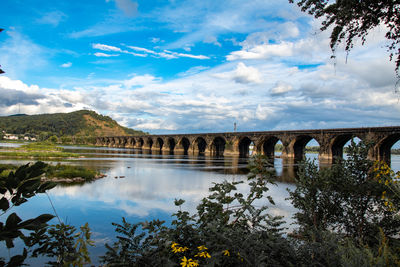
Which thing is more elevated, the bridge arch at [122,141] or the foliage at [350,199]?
the bridge arch at [122,141]

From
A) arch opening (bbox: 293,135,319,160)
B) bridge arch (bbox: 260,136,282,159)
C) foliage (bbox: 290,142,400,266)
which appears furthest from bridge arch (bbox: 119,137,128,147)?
foliage (bbox: 290,142,400,266)

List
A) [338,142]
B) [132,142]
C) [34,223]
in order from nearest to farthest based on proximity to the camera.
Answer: [34,223] → [338,142] → [132,142]

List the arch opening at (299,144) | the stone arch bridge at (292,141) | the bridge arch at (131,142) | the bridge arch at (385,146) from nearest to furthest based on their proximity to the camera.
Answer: the bridge arch at (385,146) < the stone arch bridge at (292,141) < the arch opening at (299,144) < the bridge arch at (131,142)

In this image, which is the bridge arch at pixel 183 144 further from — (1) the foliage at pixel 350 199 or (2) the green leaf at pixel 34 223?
(2) the green leaf at pixel 34 223

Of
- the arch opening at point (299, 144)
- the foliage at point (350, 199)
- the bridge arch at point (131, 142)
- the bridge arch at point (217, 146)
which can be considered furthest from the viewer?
the bridge arch at point (131, 142)

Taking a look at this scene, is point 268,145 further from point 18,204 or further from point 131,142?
point 131,142

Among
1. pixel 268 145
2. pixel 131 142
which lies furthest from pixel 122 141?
pixel 268 145

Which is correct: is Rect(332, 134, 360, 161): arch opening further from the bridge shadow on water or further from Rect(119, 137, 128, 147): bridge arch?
Rect(119, 137, 128, 147): bridge arch

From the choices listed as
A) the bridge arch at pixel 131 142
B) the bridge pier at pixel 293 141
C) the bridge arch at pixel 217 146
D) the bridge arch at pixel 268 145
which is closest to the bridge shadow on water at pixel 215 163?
the bridge pier at pixel 293 141

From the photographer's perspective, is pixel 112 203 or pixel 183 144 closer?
pixel 112 203

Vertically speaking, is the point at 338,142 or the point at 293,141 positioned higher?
the point at 293,141

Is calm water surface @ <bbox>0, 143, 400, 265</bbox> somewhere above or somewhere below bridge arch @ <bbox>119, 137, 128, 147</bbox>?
below

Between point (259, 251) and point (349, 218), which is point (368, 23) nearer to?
point (349, 218)

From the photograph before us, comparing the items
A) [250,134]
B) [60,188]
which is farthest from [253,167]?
[250,134]
